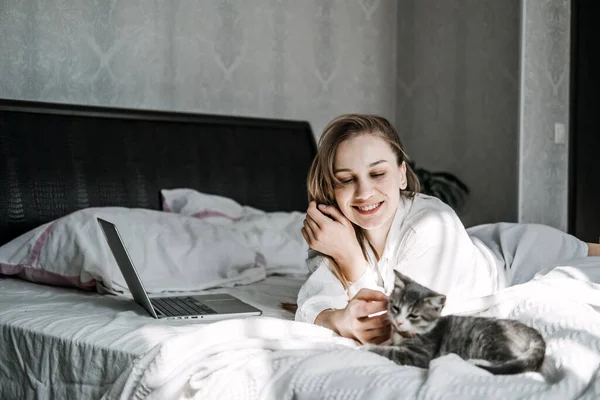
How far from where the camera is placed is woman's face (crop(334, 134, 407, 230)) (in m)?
1.80

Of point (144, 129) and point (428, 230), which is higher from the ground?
point (144, 129)

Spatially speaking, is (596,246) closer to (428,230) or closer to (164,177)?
(428,230)

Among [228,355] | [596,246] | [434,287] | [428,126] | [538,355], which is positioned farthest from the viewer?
[428,126]

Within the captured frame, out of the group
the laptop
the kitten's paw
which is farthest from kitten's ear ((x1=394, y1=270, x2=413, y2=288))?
the laptop

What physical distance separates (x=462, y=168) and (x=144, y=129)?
2.01 metres

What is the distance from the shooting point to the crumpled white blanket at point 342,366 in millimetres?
1122

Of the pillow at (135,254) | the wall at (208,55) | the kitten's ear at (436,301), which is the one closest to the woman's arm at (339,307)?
the kitten's ear at (436,301)

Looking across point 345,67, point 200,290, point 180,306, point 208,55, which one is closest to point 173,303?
point 180,306

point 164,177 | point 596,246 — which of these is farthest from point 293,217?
point 596,246

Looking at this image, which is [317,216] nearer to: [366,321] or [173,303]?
[366,321]

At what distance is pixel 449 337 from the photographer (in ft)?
4.33

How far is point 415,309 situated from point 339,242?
1.76 feet

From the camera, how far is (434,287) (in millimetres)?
1675

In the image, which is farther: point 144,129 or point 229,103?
point 229,103
